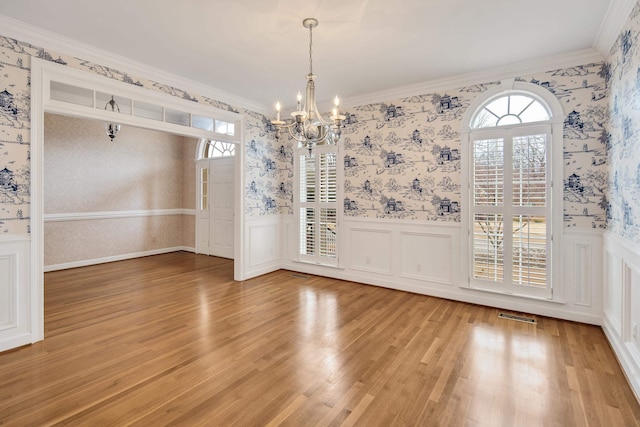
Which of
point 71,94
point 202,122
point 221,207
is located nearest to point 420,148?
point 202,122

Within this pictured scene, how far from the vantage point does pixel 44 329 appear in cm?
319

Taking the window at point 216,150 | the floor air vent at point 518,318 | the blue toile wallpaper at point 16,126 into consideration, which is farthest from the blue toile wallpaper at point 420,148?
the window at point 216,150

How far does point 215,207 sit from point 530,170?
5.95 meters

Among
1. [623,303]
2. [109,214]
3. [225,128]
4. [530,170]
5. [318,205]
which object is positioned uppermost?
[225,128]

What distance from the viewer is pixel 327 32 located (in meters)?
2.94

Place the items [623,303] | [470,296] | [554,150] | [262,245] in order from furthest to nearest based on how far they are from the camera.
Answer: [262,245] < [470,296] < [554,150] < [623,303]

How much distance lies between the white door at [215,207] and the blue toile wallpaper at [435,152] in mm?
3036

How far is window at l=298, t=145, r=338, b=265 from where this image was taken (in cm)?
523

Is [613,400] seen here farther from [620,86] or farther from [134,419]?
[134,419]

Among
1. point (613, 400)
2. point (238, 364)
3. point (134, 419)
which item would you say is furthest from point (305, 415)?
point (613, 400)

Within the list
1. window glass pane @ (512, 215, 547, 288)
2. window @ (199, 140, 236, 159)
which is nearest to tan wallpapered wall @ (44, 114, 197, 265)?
window @ (199, 140, 236, 159)

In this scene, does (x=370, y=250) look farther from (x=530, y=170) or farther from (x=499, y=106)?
(x=499, y=106)

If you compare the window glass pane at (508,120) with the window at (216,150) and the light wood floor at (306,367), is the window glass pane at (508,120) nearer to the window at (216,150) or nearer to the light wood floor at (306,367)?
the light wood floor at (306,367)

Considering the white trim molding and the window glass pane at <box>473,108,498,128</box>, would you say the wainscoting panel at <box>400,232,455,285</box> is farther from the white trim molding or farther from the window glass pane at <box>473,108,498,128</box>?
the white trim molding
